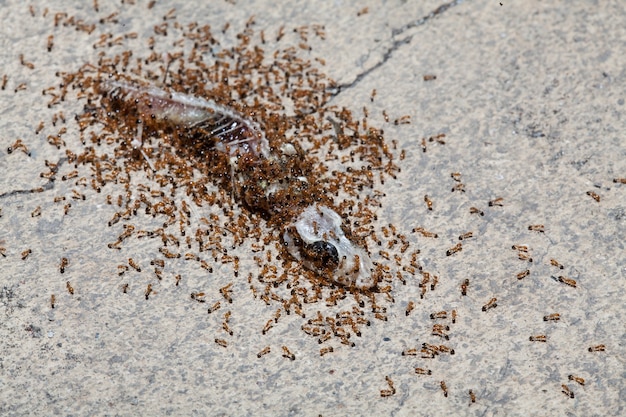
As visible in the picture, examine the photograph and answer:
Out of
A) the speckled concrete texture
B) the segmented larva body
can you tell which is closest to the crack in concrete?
the speckled concrete texture

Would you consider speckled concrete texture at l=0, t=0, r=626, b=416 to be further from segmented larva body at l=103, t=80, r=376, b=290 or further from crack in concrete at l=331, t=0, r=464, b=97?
segmented larva body at l=103, t=80, r=376, b=290

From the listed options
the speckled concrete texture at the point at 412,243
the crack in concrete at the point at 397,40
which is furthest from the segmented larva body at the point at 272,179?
the crack in concrete at the point at 397,40

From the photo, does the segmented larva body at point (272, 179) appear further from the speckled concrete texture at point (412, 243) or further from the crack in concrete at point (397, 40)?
the crack in concrete at point (397, 40)

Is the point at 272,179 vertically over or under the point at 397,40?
under

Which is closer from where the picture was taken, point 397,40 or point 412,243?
point 412,243

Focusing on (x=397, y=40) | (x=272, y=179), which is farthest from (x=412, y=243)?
(x=397, y=40)

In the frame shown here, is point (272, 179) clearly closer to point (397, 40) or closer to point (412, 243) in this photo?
point (412, 243)

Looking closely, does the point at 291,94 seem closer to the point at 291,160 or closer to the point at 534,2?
the point at 291,160
